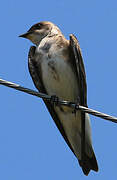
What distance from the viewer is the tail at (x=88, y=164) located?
8.11 m

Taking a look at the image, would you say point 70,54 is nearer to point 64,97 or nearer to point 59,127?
point 64,97

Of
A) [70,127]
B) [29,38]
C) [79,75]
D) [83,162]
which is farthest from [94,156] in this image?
[29,38]

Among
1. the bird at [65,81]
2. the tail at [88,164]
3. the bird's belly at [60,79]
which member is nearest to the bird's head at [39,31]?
the bird at [65,81]

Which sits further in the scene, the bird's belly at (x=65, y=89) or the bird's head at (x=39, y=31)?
the bird's head at (x=39, y=31)

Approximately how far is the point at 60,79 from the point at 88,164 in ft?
5.00

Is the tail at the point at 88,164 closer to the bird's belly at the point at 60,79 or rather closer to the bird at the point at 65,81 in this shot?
the bird at the point at 65,81

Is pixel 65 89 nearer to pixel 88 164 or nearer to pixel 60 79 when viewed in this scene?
pixel 60 79

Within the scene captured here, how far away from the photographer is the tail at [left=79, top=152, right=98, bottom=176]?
811 cm

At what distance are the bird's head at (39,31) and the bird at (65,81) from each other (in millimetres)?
308

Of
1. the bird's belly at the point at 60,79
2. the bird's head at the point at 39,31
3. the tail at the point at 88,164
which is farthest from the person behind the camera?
the bird's head at the point at 39,31

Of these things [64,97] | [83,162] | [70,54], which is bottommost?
[83,162]

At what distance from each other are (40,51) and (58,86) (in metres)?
0.73

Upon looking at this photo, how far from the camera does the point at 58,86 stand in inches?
329

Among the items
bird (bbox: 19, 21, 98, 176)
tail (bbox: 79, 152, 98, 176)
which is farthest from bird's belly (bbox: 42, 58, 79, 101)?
tail (bbox: 79, 152, 98, 176)
